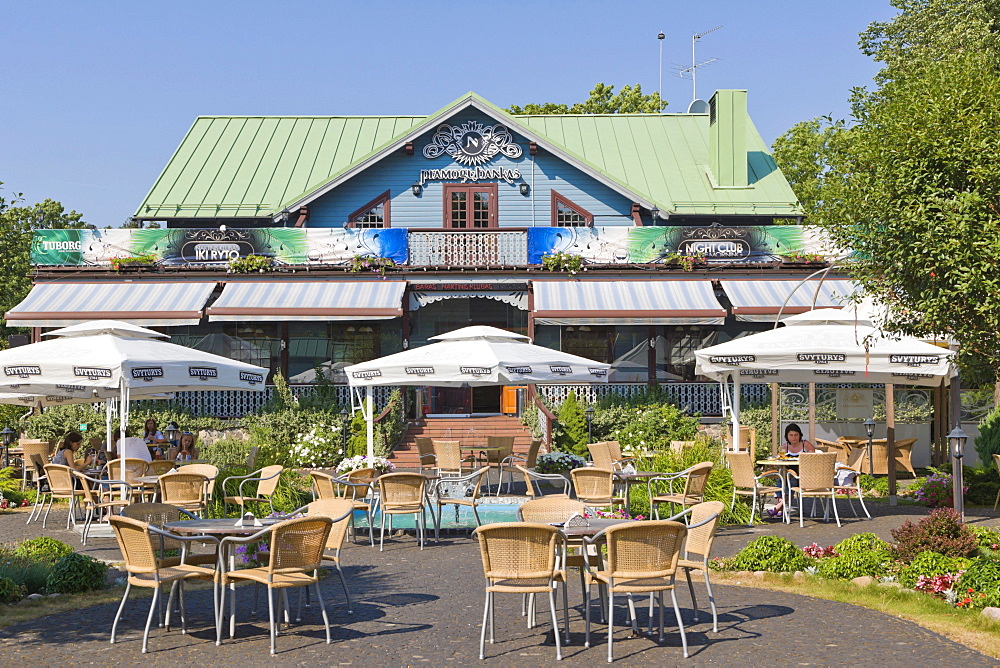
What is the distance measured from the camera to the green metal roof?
25234mm

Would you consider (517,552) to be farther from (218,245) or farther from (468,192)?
(468,192)

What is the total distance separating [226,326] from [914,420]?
15.0m

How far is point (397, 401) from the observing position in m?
21.0

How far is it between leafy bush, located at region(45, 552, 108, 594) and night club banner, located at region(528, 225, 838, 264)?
14.8 metres

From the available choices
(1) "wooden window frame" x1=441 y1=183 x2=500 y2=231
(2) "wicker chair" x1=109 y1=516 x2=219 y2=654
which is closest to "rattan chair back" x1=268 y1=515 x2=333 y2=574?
(2) "wicker chair" x1=109 y1=516 x2=219 y2=654

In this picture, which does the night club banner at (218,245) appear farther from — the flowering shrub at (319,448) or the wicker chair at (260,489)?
the wicker chair at (260,489)

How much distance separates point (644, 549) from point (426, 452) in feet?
35.1

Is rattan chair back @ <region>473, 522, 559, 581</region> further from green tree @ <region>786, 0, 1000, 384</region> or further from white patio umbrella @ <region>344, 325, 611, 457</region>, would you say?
white patio umbrella @ <region>344, 325, 611, 457</region>

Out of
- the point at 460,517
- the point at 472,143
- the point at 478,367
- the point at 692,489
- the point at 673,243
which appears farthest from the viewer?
the point at 472,143

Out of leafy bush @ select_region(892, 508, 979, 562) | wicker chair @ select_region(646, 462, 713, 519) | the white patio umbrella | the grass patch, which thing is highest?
the white patio umbrella

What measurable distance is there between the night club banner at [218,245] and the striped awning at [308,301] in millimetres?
724

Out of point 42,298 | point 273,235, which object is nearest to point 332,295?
point 273,235

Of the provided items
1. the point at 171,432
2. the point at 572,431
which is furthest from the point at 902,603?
the point at 171,432

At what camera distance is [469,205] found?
25.8 metres
